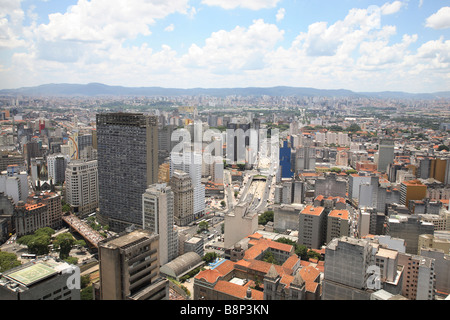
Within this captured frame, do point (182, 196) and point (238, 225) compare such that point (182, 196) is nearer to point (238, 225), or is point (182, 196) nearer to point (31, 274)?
point (238, 225)

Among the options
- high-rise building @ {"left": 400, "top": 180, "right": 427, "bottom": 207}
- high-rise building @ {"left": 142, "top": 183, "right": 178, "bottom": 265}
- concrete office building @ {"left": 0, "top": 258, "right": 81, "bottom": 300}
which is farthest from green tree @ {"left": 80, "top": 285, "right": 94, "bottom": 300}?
high-rise building @ {"left": 400, "top": 180, "right": 427, "bottom": 207}

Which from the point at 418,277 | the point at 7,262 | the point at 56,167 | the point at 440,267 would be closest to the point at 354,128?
the point at 56,167

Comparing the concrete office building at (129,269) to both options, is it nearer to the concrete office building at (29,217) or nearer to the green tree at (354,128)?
the concrete office building at (29,217)

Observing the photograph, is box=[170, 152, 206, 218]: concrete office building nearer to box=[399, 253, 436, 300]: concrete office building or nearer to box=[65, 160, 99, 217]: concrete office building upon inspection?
box=[65, 160, 99, 217]: concrete office building

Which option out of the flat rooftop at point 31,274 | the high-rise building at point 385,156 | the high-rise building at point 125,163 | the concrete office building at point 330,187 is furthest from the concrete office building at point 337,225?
the high-rise building at point 385,156

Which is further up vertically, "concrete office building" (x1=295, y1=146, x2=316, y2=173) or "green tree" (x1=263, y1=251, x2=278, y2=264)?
"concrete office building" (x1=295, y1=146, x2=316, y2=173)
